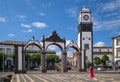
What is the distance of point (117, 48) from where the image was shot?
323ft

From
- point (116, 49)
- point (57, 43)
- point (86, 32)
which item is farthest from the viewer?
point (116, 49)

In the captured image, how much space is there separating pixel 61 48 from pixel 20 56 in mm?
10668

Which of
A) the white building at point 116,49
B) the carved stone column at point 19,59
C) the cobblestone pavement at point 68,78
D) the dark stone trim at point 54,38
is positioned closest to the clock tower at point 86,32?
the white building at point 116,49

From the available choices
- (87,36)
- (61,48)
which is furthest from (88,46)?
(61,48)

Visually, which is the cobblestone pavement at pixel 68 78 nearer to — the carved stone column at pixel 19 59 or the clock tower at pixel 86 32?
the carved stone column at pixel 19 59

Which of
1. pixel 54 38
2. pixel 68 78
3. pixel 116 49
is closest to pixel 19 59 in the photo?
pixel 54 38

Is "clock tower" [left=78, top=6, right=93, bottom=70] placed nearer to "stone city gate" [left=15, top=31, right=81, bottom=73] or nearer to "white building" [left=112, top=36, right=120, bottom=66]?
"white building" [left=112, top=36, right=120, bottom=66]

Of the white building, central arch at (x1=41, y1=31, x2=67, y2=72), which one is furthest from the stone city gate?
the white building

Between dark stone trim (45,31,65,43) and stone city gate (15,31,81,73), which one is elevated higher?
dark stone trim (45,31,65,43)

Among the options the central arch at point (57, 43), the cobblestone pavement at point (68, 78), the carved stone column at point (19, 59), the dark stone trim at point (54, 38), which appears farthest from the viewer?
the dark stone trim at point (54, 38)

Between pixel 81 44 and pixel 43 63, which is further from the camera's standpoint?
pixel 81 44

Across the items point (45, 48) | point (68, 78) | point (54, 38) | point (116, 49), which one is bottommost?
point (68, 78)

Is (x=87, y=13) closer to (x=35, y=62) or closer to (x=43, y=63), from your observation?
(x=43, y=63)

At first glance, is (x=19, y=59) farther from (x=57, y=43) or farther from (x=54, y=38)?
(x=57, y=43)
